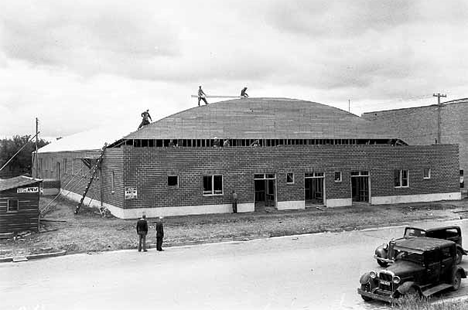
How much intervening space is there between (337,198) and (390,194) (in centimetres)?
437

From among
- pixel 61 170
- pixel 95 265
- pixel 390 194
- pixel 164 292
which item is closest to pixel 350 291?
pixel 164 292

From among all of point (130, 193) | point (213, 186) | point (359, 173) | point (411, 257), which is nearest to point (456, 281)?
point (411, 257)

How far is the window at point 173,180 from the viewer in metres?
26.9

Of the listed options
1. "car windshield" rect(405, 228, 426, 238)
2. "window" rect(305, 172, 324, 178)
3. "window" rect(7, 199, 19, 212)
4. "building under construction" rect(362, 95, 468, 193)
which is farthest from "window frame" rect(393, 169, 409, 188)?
"window" rect(7, 199, 19, 212)

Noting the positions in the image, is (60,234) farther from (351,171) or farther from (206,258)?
(351,171)

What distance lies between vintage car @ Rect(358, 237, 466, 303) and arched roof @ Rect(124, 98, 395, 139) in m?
17.8

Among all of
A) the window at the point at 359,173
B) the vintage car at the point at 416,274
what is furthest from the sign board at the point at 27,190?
the window at the point at 359,173

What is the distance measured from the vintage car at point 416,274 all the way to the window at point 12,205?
1609 centimetres

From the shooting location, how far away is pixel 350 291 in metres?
12.6

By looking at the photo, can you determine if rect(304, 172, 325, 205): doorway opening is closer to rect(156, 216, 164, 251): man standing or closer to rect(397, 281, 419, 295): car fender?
rect(156, 216, 164, 251): man standing

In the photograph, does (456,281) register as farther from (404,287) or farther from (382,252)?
(382,252)

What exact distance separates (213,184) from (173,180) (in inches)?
98.2

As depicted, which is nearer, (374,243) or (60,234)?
(374,243)

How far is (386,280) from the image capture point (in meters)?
11.7
